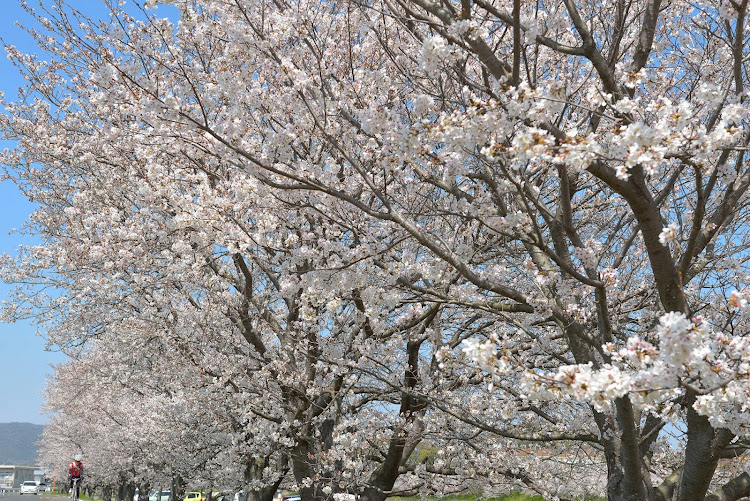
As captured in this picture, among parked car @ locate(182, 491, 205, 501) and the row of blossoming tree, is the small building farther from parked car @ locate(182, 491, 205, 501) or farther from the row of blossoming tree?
the row of blossoming tree

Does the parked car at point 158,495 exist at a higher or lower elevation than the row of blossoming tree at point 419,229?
lower

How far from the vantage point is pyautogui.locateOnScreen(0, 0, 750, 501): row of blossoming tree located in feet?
12.0

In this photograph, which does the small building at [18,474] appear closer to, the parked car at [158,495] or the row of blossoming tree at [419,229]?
the parked car at [158,495]

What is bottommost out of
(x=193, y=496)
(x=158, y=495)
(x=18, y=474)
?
(x=193, y=496)

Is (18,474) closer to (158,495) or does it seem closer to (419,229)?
(158,495)

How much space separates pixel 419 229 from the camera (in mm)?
4539

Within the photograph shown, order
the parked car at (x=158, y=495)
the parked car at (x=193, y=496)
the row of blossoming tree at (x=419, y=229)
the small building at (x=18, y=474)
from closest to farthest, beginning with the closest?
the row of blossoming tree at (x=419, y=229) < the parked car at (x=193, y=496) < the parked car at (x=158, y=495) < the small building at (x=18, y=474)

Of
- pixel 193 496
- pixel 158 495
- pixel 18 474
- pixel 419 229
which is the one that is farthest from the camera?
pixel 18 474

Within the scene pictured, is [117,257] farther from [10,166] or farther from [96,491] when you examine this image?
[96,491]

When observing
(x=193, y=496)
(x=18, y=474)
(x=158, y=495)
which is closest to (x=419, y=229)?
(x=158, y=495)

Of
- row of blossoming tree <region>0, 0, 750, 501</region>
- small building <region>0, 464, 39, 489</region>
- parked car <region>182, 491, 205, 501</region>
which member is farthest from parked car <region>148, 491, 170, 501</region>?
small building <region>0, 464, 39, 489</region>

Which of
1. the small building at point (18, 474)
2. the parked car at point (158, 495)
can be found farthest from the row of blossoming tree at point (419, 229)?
the small building at point (18, 474)

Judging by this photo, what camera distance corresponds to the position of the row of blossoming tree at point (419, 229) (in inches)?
144

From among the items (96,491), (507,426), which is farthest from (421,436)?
(96,491)
